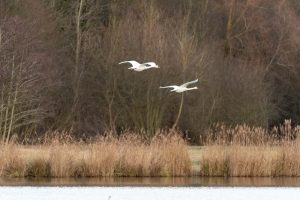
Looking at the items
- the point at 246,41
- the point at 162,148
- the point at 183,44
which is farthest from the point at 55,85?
the point at 162,148

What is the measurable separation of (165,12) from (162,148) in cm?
2050

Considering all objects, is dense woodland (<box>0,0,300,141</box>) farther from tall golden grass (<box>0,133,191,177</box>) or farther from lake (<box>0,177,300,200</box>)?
lake (<box>0,177,300,200</box>)

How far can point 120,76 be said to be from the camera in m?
41.6

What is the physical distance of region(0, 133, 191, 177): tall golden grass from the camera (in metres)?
24.8

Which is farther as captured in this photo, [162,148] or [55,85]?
[55,85]

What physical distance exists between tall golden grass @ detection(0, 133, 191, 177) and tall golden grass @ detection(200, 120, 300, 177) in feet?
2.01

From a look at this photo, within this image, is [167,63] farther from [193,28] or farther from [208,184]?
[208,184]

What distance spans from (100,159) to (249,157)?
139 inches

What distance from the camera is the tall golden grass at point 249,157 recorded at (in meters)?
25.5

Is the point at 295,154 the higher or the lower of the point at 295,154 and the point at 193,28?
the lower
